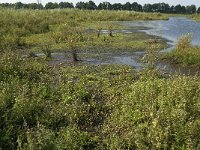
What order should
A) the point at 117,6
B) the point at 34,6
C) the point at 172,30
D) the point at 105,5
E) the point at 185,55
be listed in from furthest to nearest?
the point at 117,6 < the point at 105,5 < the point at 34,6 < the point at 172,30 < the point at 185,55

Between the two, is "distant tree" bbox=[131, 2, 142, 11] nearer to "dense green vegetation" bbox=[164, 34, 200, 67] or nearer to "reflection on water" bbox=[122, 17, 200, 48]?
"reflection on water" bbox=[122, 17, 200, 48]

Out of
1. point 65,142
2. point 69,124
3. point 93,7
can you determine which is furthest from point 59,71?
point 93,7

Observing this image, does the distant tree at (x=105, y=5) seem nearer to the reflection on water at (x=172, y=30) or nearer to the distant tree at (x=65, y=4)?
the distant tree at (x=65, y=4)

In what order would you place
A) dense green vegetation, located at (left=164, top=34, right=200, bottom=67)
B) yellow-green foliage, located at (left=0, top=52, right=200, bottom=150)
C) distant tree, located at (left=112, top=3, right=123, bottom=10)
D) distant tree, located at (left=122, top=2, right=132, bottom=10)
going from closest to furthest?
1. yellow-green foliage, located at (left=0, top=52, right=200, bottom=150)
2. dense green vegetation, located at (left=164, top=34, right=200, bottom=67)
3. distant tree, located at (left=112, top=3, right=123, bottom=10)
4. distant tree, located at (left=122, top=2, right=132, bottom=10)

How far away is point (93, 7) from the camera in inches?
3885

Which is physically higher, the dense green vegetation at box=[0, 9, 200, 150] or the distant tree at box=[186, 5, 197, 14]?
the dense green vegetation at box=[0, 9, 200, 150]

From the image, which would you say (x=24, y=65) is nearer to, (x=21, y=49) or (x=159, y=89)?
(x=159, y=89)

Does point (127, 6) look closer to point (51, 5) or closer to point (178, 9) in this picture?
point (178, 9)

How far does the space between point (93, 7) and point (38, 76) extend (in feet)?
289

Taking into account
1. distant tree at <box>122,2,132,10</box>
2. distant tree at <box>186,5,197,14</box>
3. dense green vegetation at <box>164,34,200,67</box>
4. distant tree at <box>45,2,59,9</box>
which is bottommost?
distant tree at <box>186,5,197,14</box>

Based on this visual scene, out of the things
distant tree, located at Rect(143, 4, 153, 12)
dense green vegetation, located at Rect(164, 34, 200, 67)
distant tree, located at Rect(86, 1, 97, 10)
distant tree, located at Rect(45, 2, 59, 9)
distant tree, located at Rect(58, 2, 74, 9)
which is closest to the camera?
dense green vegetation, located at Rect(164, 34, 200, 67)

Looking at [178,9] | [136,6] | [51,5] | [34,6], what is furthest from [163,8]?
[34,6]

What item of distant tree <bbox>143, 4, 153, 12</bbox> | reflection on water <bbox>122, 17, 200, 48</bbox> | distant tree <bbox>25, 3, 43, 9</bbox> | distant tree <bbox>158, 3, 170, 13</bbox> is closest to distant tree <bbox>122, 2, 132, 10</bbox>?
distant tree <bbox>143, 4, 153, 12</bbox>

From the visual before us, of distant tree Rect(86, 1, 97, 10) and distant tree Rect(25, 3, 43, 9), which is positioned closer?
distant tree Rect(25, 3, 43, 9)
